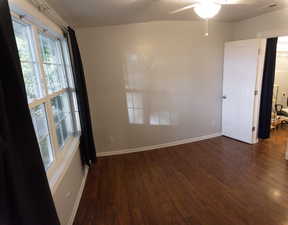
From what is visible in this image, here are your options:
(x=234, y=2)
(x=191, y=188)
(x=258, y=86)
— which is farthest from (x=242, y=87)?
(x=191, y=188)

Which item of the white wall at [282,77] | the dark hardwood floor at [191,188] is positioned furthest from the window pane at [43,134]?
the white wall at [282,77]

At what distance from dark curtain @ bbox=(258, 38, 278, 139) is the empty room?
2 centimetres

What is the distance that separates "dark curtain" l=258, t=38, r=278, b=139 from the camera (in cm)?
330

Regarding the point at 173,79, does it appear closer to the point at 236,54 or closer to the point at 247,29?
the point at 236,54

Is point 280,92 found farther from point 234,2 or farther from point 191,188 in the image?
point 191,188

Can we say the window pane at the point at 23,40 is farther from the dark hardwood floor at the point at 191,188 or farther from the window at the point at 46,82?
the dark hardwood floor at the point at 191,188

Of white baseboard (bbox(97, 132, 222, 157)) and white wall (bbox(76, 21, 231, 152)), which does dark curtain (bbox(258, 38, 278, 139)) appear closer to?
white wall (bbox(76, 21, 231, 152))

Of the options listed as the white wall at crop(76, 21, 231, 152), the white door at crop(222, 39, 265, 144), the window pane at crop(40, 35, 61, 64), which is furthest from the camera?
the white door at crop(222, 39, 265, 144)

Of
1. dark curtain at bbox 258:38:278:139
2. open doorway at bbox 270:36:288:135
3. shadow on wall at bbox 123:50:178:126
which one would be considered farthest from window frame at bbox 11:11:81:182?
open doorway at bbox 270:36:288:135

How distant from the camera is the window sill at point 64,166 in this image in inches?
63.6

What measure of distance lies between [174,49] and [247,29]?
1.58 meters

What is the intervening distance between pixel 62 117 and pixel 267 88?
379 cm

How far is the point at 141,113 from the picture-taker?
11.5ft

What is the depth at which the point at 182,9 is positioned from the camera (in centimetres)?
266
